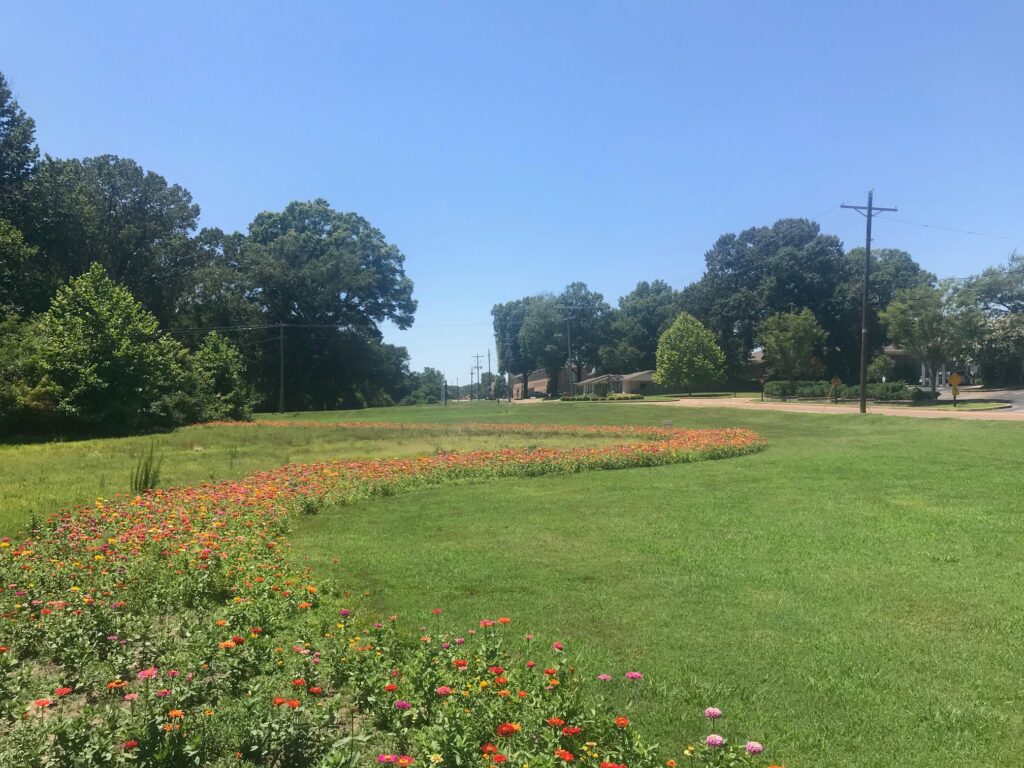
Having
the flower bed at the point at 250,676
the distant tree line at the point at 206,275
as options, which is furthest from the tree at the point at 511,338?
the flower bed at the point at 250,676

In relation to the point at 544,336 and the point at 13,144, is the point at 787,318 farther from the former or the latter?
the point at 13,144

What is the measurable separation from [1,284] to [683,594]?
156 ft

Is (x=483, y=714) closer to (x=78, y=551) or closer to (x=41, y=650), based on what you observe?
(x=41, y=650)

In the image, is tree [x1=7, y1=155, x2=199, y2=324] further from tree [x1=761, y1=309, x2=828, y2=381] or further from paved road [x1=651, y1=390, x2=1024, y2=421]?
tree [x1=761, y1=309, x2=828, y2=381]

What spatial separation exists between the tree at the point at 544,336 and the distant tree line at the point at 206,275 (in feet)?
69.2

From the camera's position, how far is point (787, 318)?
62.8 metres

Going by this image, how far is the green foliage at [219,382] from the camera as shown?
37.7 m

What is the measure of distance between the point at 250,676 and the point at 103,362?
28.0 meters

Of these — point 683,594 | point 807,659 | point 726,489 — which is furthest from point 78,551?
point 726,489

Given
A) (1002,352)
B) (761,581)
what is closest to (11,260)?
(761,581)

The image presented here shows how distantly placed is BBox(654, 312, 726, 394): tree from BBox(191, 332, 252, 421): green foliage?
1637 inches

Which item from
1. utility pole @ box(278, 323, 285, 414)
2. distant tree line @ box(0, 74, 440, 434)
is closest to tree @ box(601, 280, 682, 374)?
distant tree line @ box(0, 74, 440, 434)

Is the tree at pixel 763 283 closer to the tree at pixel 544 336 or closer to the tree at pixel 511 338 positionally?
the tree at pixel 544 336

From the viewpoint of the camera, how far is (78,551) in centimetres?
657
